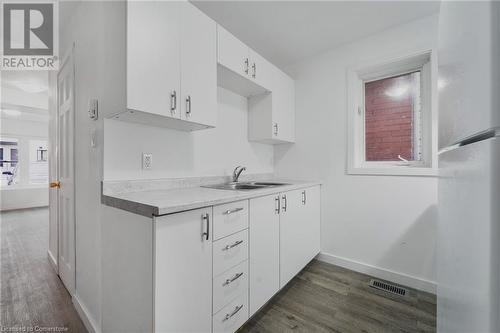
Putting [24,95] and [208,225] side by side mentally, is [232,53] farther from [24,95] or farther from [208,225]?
[24,95]

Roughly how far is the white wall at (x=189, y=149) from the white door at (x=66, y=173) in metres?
0.69

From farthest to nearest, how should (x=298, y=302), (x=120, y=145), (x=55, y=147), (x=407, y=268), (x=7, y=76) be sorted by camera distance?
(x=7, y=76) → (x=55, y=147) → (x=407, y=268) → (x=298, y=302) → (x=120, y=145)

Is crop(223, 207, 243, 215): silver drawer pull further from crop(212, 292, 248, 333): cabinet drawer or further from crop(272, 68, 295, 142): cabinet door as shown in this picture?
Result: crop(272, 68, 295, 142): cabinet door

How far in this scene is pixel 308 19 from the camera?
1.93 meters

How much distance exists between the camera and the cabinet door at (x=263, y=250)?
4.69 feet

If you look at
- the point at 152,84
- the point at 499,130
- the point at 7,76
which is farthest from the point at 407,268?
the point at 7,76

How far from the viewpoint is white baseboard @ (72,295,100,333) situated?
4.47ft

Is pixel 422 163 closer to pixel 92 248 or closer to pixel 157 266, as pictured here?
pixel 157 266

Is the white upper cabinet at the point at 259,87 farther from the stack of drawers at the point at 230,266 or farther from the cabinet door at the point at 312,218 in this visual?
the stack of drawers at the point at 230,266

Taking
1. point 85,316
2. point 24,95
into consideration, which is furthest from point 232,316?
point 24,95

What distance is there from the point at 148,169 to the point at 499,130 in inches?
64.6

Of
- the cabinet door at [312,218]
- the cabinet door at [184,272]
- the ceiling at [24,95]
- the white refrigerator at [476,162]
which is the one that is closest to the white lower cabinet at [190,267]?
the cabinet door at [184,272]

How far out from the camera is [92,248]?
1415 millimetres

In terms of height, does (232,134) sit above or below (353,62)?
below
